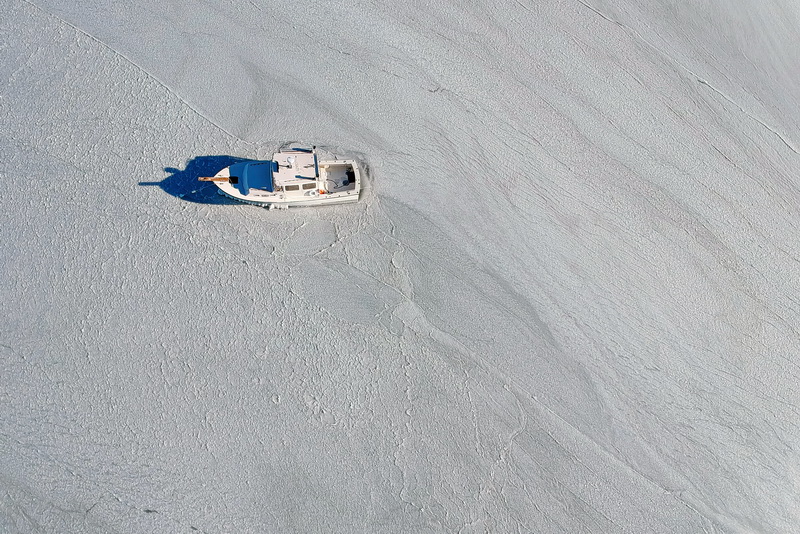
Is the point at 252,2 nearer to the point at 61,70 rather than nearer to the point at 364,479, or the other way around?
the point at 61,70

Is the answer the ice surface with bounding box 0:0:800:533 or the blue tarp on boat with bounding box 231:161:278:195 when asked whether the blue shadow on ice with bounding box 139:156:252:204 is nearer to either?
the ice surface with bounding box 0:0:800:533

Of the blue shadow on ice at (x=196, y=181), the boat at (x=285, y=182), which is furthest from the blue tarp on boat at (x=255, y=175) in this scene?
the blue shadow on ice at (x=196, y=181)

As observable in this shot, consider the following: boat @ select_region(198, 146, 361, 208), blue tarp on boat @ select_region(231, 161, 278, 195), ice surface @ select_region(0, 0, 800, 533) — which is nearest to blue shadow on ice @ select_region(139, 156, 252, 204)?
ice surface @ select_region(0, 0, 800, 533)

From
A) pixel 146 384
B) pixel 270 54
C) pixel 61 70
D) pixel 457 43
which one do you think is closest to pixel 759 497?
pixel 457 43

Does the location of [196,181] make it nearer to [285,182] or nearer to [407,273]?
[285,182]

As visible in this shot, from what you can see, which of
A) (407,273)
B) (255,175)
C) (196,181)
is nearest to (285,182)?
(255,175)
